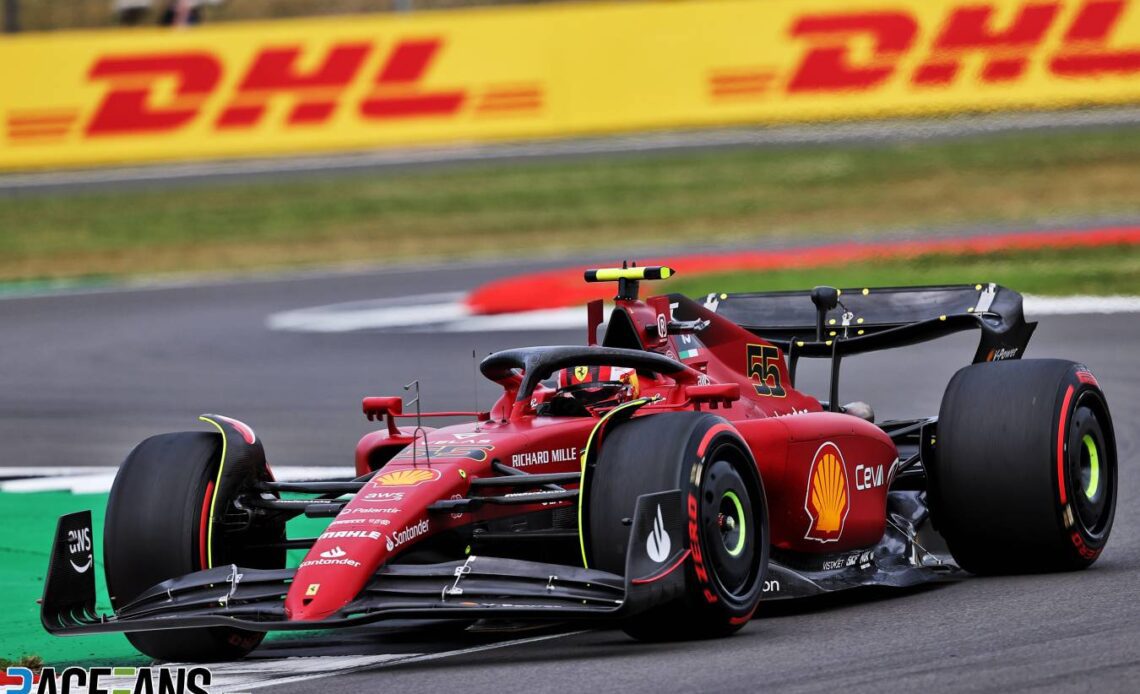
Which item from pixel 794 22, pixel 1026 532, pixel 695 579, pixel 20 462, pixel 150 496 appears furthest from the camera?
pixel 794 22

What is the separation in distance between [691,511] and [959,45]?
2135cm

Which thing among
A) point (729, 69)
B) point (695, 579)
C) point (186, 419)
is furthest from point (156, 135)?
point (695, 579)

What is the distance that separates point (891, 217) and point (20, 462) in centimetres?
1493

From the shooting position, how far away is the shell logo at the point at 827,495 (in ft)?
26.3

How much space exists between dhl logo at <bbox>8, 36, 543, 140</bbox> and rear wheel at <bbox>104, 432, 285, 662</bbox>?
69.6 ft

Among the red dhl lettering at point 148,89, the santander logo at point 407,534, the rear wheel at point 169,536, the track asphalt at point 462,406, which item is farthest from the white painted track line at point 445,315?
the santander logo at point 407,534

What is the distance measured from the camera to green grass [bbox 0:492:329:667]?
750 cm

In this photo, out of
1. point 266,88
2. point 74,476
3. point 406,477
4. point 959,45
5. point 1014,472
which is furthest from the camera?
point 266,88

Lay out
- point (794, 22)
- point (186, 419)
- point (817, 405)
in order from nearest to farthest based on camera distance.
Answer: point (817, 405)
point (186, 419)
point (794, 22)

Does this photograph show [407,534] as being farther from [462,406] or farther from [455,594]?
[462,406]

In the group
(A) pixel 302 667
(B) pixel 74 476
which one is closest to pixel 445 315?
(B) pixel 74 476

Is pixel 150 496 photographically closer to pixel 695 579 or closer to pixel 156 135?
pixel 695 579

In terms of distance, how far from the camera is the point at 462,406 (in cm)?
1394

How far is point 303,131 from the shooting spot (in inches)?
1140
